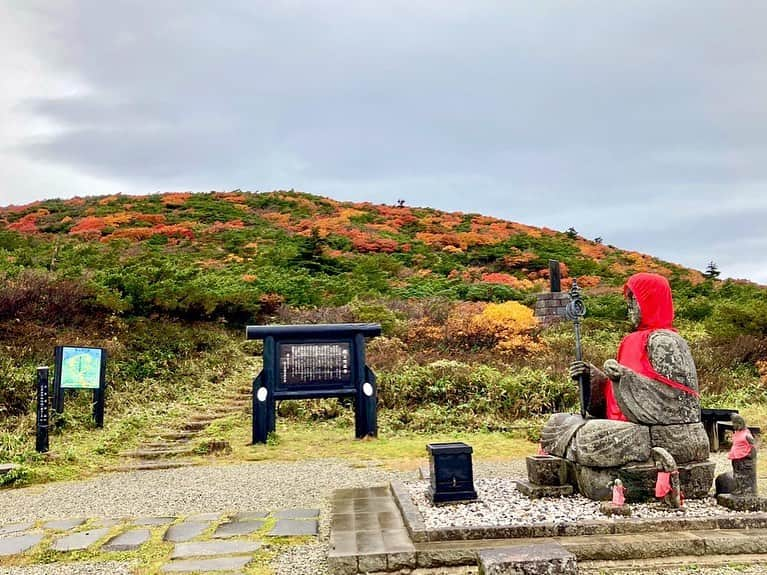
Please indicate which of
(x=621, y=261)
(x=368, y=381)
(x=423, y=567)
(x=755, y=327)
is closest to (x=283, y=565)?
(x=423, y=567)

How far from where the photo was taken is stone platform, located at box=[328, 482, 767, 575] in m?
4.23

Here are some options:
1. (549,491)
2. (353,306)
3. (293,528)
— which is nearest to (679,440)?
(549,491)

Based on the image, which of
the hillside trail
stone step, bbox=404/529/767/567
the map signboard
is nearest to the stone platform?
stone step, bbox=404/529/767/567

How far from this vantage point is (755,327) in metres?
14.3

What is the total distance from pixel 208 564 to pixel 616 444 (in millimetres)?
3372

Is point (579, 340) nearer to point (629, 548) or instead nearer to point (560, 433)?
point (560, 433)

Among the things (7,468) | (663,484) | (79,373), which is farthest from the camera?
(79,373)

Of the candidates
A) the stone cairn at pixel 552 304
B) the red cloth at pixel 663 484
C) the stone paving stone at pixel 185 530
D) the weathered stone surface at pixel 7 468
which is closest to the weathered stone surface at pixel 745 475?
the red cloth at pixel 663 484

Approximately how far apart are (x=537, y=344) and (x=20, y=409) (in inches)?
448

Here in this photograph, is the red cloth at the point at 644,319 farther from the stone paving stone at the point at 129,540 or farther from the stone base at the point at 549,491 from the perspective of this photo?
the stone paving stone at the point at 129,540

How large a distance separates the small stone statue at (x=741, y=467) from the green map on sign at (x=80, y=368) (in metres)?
9.38

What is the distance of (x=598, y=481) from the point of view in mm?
5188

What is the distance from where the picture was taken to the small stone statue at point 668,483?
4.92 meters

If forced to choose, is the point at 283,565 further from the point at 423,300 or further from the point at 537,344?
the point at 423,300
